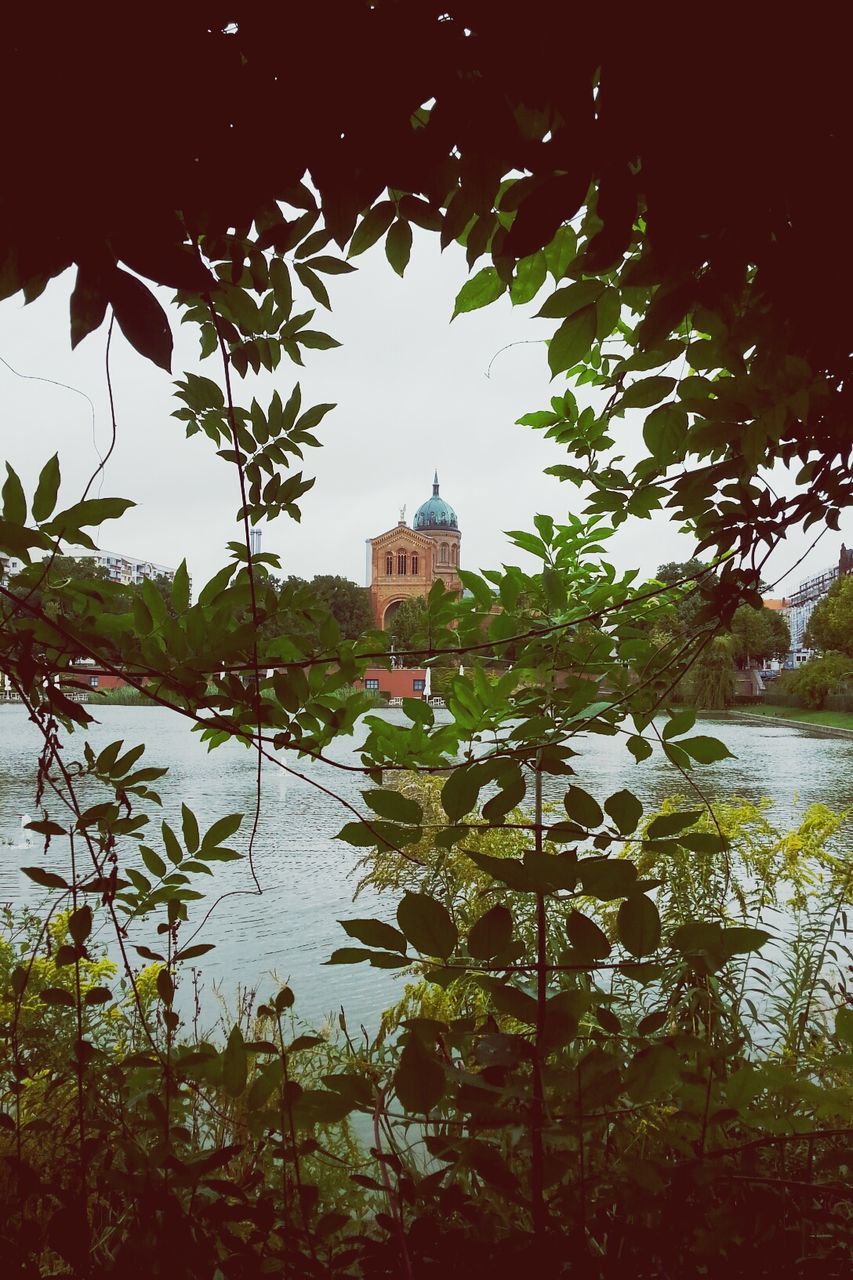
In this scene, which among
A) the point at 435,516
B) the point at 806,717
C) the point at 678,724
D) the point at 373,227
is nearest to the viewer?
the point at 373,227

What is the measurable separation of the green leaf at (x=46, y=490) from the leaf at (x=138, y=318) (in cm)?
42

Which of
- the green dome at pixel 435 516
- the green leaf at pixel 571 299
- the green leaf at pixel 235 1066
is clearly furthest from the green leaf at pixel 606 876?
the green dome at pixel 435 516

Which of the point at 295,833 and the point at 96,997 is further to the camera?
the point at 295,833

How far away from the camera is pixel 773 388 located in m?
0.86

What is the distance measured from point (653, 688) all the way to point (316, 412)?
0.70m

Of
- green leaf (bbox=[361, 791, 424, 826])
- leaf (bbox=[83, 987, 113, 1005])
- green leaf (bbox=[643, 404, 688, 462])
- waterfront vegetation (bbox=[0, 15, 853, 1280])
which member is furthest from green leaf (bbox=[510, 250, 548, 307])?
leaf (bbox=[83, 987, 113, 1005])

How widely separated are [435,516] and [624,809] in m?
38.0

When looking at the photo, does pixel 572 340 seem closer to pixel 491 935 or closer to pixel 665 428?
pixel 665 428

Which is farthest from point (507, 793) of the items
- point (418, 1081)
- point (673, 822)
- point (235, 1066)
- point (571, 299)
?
point (571, 299)

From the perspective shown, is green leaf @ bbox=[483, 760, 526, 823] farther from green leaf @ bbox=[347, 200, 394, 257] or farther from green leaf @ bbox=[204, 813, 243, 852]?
green leaf @ bbox=[347, 200, 394, 257]

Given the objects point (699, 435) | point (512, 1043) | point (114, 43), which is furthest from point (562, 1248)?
point (114, 43)

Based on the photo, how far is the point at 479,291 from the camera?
2.83 feet

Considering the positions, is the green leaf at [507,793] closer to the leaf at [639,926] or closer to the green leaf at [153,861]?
the leaf at [639,926]

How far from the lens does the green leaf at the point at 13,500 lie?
0.84m
